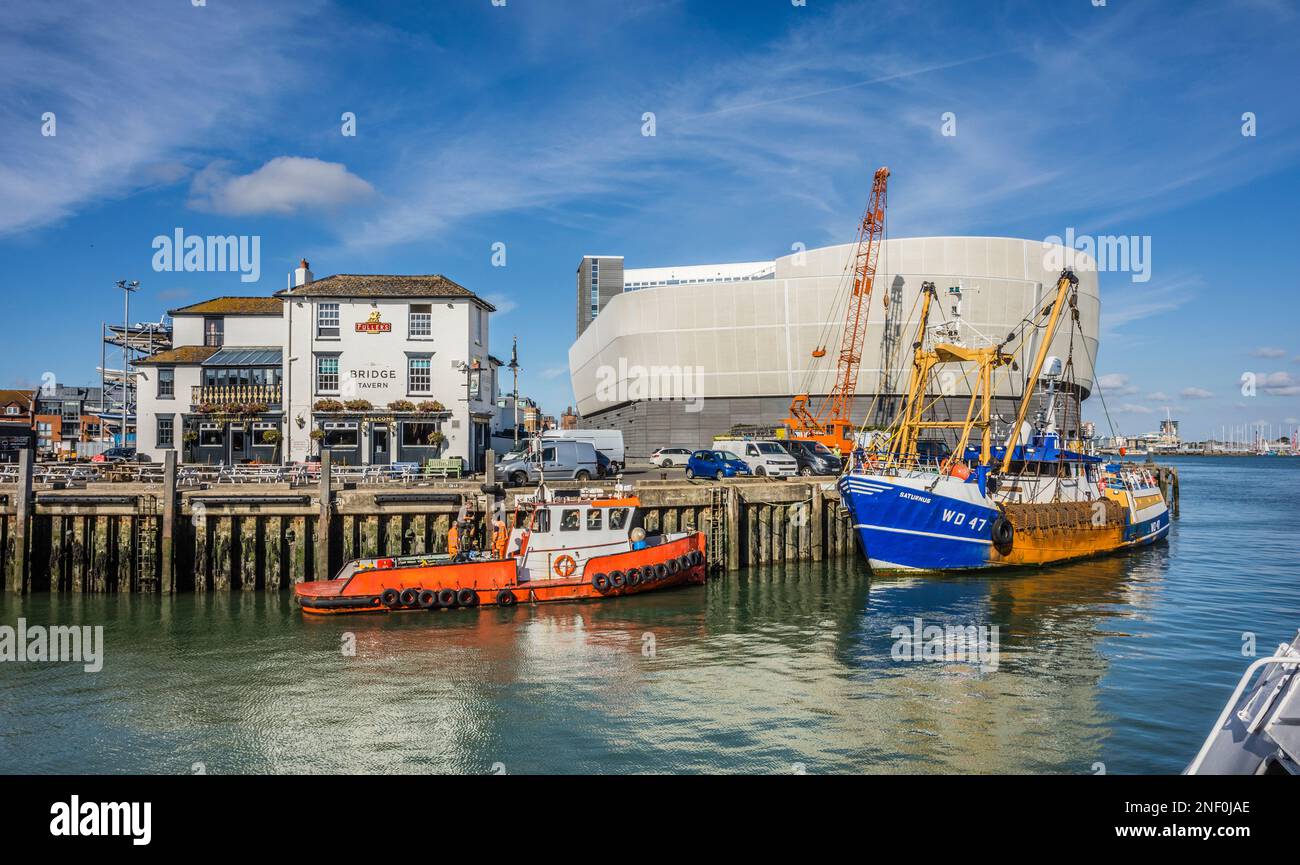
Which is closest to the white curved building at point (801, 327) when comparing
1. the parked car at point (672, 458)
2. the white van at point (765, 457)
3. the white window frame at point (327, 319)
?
the parked car at point (672, 458)

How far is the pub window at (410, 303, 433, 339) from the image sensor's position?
4241 centimetres

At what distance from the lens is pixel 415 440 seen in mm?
42188

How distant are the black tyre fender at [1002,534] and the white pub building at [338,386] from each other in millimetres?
26157

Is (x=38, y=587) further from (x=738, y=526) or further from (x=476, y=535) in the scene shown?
(x=738, y=526)

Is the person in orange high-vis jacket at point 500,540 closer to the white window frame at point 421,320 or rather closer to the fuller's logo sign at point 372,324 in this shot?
the white window frame at point 421,320

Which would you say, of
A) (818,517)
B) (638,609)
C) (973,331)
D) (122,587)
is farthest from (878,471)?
(973,331)

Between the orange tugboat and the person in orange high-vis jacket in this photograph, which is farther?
the person in orange high-vis jacket

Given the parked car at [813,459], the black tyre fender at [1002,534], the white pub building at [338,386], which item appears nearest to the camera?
the black tyre fender at [1002,534]

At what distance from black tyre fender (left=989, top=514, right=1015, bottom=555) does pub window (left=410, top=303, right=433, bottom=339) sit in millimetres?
29237

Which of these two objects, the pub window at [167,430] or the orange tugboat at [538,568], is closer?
the orange tugboat at [538,568]

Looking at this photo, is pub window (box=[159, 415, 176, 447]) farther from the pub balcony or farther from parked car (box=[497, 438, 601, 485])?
parked car (box=[497, 438, 601, 485])

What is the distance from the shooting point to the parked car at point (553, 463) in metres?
31.8

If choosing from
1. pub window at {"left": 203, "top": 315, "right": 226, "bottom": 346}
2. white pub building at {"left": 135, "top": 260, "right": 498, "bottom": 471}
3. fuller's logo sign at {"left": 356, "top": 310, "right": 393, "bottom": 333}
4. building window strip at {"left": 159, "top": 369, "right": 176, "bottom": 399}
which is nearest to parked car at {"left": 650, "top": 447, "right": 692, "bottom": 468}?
white pub building at {"left": 135, "top": 260, "right": 498, "bottom": 471}

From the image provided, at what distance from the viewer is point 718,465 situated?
36.8 m
